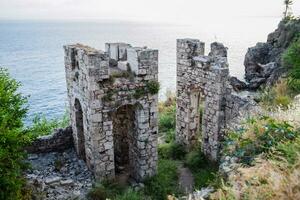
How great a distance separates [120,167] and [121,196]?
2.83m

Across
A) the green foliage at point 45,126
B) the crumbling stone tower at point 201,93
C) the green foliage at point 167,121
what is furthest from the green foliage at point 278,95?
the green foliage at point 45,126

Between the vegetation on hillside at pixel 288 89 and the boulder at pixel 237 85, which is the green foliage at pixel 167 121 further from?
the boulder at pixel 237 85

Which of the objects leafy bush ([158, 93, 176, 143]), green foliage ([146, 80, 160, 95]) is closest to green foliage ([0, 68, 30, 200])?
green foliage ([146, 80, 160, 95])

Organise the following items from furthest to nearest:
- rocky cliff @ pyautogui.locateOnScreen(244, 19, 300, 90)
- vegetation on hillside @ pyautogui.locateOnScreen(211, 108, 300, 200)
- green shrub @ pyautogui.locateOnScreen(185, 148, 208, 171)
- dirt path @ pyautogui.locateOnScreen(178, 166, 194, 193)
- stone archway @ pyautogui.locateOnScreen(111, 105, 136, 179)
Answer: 1. rocky cliff @ pyautogui.locateOnScreen(244, 19, 300, 90)
2. green shrub @ pyautogui.locateOnScreen(185, 148, 208, 171)
3. stone archway @ pyautogui.locateOnScreen(111, 105, 136, 179)
4. dirt path @ pyautogui.locateOnScreen(178, 166, 194, 193)
5. vegetation on hillside @ pyautogui.locateOnScreen(211, 108, 300, 200)

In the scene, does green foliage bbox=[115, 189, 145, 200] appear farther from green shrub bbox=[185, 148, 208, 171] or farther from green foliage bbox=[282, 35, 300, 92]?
green foliage bbox=[282, 35, 300, 92]

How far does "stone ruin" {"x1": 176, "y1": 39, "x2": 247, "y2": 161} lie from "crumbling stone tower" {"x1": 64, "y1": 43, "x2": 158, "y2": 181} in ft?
9.07

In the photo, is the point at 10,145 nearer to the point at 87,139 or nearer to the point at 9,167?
the point at 9,167

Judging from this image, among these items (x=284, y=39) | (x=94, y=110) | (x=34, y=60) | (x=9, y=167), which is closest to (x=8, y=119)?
(x=9, y=167)

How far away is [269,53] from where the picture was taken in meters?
31.4

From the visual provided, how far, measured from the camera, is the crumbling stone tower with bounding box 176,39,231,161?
13281mm

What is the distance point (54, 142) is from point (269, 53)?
24063mm

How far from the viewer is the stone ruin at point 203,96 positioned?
13.2m

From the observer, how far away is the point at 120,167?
44.1ft

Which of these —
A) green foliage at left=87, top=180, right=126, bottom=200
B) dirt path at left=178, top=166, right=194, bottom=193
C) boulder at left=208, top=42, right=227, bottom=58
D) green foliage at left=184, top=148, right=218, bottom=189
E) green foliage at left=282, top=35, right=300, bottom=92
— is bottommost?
dirt path at left=178, top=166, right=194, bottom=193
